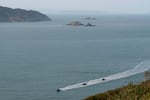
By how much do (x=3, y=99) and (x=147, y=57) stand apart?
107 ft

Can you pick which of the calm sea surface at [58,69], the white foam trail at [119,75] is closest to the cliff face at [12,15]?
the calm sea surface at [58,69]

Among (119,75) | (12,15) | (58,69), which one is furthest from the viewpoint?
(12,15)

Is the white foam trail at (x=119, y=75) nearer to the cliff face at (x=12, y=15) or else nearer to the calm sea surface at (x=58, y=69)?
the calm sea surface at (x=58, y=69)

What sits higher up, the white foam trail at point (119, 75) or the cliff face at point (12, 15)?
the cliff face at point (12, 15)

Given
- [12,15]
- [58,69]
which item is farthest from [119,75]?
[12,15]

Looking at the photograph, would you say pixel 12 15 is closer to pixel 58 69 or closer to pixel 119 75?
pixel 58 69

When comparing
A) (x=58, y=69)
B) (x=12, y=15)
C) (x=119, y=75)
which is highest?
(x=12, y=15)

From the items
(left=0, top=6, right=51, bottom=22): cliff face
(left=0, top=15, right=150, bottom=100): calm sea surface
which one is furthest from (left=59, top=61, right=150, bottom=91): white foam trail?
(left=0, top=6, right=51, bottom=22): cliff face

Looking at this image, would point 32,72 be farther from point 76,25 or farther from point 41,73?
point 76,25

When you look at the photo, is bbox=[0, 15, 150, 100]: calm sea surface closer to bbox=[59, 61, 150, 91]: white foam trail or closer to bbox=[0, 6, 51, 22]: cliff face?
bbox=[59, 61, 150, 91]: white foam trail

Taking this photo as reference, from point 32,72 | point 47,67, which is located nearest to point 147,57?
point 47,67

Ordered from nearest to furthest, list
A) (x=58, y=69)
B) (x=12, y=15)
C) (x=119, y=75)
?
(x=119, y=75)
(x=58, y=69)
(x=12, y=15)

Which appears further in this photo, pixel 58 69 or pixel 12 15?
pixel 12 15

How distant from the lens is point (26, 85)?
146ft
